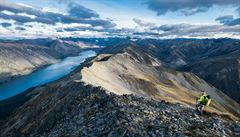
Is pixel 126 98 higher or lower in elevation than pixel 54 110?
higher

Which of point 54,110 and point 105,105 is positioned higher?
point 105,105

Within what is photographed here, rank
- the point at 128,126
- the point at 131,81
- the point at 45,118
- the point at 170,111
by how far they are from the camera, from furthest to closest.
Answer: the point at 131,81 < the point at 45,118 < the point at 170,111 < the point at 128,126

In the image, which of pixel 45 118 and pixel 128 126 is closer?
pixel 128 126

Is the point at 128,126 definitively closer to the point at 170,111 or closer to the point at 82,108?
the point at 170,111

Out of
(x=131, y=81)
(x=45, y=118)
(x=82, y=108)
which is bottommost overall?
(x=131, y=81)

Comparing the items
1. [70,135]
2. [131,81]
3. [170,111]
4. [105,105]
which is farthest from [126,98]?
[131,81]

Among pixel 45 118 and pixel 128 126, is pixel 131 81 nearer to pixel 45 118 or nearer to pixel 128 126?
pixel 45 118

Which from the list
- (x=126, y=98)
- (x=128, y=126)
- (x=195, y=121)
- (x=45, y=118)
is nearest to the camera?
(x=128, y=126)

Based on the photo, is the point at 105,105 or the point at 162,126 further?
the point at 105,105

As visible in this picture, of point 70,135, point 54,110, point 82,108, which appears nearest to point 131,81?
point 54,110
